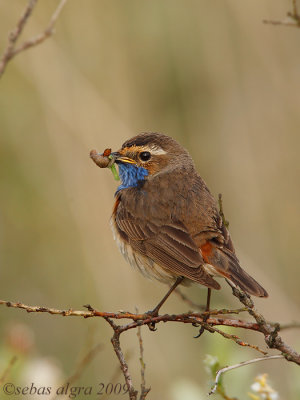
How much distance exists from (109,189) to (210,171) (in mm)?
1523

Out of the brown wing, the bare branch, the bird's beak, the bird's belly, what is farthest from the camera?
the bird's beak

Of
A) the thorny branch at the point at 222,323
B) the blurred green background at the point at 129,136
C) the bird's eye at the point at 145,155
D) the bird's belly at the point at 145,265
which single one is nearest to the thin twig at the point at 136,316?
the thorny branch at the point at 222,323

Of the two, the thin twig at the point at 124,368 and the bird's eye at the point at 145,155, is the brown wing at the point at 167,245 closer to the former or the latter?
the bird's eye at the point at 145,155

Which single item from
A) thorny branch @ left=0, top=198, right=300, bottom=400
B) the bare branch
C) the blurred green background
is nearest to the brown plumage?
thorny branch @ left=0, top=198, right=300, bottom=400

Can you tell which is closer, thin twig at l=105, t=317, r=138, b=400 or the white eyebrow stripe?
thin twig at l=105, t=317, r=138, b=400

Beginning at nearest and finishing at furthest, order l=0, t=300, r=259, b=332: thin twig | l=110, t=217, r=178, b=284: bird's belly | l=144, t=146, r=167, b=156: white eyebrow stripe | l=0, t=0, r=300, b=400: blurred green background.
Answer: l=0, t=300, r=259, b=332: thin twig < l=110, t=217, r=178, b=284: bird's belly < l=144, t=146, r=167, b=156: white eyebrow stripe < l=0, t=0, r=300, b=400: blurred green background

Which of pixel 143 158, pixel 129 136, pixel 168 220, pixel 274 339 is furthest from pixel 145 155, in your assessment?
pixel 274 339

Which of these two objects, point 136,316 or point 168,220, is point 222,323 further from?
point 168,220

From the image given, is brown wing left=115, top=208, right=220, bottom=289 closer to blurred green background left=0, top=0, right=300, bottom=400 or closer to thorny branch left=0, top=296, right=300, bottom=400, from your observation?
thorny branch left=0, top=296, right=300, bottom=400

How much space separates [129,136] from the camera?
6.87 meters

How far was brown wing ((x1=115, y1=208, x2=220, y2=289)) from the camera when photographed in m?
4.19

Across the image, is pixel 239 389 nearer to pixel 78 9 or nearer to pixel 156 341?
pixel 156 341

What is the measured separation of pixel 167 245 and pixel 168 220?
0.21 metres

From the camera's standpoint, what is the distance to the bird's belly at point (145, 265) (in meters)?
4.54
